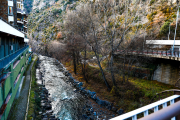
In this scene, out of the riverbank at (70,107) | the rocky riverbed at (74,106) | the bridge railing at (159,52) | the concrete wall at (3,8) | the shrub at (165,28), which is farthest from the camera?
the shrub at (165,28)

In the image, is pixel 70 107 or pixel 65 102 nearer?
pixel 70 107

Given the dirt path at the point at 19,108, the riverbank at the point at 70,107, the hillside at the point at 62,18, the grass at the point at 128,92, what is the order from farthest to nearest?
the hillside at the point at 62,18
the grass at the point at 128,92
the riverbank at the point at 70,107
the dirt path at the point at 19,108

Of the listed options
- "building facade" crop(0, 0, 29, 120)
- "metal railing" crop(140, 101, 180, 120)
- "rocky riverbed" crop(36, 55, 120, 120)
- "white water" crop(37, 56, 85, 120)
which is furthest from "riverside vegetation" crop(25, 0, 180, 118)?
"metal railing" crop(140, 101, 180, 120)

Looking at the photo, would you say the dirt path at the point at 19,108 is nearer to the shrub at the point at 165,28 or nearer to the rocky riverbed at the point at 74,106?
the rocky riverbed at the point at 74,106

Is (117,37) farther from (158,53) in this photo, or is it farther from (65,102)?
(65,102)

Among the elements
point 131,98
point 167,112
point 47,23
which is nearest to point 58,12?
point 47,23

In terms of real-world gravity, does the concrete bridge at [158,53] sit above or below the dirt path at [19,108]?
above

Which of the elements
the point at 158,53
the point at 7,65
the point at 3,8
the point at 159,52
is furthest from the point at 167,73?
the point at 3,8

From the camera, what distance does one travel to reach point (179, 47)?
17.1m

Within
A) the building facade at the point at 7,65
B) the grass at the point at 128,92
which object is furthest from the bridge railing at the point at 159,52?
the building facade at the point at 7,65

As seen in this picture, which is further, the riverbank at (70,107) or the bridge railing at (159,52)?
the bridge railing at (159,52)

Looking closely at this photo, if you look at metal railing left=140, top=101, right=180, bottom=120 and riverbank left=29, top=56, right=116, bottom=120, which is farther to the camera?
riverbank left=29, top=56, right=116, bottom=120

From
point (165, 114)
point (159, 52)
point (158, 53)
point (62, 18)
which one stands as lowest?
point (165, 114)

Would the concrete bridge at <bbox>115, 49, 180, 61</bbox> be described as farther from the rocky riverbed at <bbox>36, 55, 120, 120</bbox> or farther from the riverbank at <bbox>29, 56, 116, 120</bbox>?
the riverbank at <bbox>29, 56, 116, 120</bbox>
